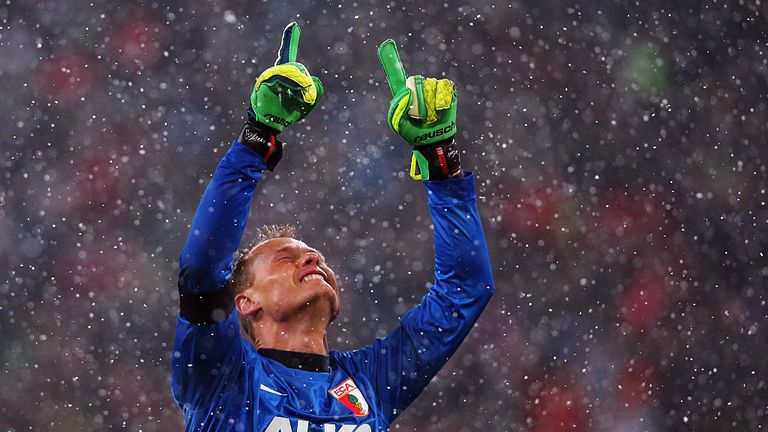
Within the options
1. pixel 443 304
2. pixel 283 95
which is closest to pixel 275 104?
pixel 283 95

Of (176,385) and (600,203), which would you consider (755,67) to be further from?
(176,385)

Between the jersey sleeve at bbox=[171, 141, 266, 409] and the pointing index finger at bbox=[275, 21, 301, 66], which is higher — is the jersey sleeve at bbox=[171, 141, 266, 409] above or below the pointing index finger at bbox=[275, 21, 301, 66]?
below

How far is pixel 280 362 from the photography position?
2807 mm

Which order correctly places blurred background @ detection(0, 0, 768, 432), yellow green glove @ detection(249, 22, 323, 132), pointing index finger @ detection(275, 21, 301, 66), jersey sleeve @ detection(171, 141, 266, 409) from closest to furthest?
jersey sleeve @ detection(171, 141, 266, 409) < yellow green glove @ detection(249, 22, 323, 132) < pointing index finger @ detection(275, 21, 301, 66) < blurred background @ detection(0, 0, 768, 432)

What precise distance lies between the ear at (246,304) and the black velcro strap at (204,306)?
0.36 m

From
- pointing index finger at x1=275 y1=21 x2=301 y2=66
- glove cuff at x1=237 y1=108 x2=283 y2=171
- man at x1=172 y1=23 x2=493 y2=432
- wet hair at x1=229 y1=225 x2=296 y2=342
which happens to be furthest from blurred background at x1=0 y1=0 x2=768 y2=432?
glove cuff at x1=237 y1=108 x2=283 y2=171

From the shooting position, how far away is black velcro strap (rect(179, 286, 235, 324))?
2.48 metres

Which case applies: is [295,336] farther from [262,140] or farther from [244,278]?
[262,140]

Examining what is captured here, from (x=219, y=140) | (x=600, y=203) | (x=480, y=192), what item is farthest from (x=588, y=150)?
(x=219, y=140)

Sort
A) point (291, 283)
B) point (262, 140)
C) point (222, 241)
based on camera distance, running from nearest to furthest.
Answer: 1. point (222, 241)
2. point (262, 140)
3. point (291, 283)

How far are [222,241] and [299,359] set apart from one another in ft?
1.70

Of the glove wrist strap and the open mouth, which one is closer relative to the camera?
the glove wrist strap

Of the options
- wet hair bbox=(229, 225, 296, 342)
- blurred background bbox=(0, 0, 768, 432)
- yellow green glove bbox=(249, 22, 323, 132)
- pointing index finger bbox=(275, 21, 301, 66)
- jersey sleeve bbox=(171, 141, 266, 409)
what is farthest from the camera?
blurred background bbox=(0, 0, 768, 432)

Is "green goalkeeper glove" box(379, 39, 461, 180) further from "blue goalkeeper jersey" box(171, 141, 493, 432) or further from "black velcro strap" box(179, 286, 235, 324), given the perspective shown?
"black velcro strap" box(179, 286, 235, 324)
